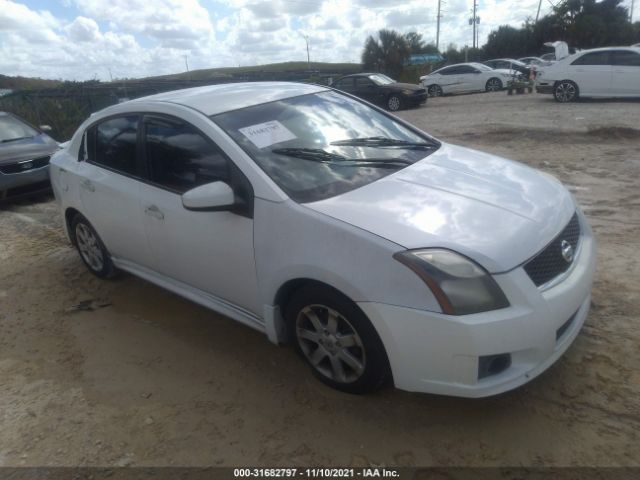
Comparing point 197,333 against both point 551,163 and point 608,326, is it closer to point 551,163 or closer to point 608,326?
point 608,326

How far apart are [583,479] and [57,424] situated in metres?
2.72

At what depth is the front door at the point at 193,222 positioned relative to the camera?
10.1 feet

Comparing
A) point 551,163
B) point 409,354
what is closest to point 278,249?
point 409,354

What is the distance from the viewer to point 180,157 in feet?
11.3

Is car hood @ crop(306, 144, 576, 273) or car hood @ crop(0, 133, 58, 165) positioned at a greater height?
car hood @ crop(306, 144, 576, 273)

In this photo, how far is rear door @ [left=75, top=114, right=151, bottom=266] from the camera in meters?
3.84

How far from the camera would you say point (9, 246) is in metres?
6.19

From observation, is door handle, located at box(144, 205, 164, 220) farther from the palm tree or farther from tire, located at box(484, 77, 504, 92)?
the palm tree

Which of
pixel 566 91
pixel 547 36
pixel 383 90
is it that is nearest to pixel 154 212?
pixel 566 91

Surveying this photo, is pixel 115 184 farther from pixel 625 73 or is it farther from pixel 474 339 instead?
pixel 625 73

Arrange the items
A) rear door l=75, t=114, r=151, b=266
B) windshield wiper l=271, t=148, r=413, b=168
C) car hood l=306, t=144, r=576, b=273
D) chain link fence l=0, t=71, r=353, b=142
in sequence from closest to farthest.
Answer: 1. car hood l=306, t=144, r=576, b=273
2. windshield wiper l=271, t=148, r=413, b=168
3. rear door l=75, t=114, r=151, b=266
4. chain link fence l=0, t=71, r=353, b=142

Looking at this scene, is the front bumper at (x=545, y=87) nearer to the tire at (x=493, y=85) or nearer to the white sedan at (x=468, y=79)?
the white sedan at (x=468, y=79)

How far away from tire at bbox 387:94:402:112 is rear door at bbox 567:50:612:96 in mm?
5777

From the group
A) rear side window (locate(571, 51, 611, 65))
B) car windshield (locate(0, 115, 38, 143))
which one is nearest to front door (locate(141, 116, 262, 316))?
car windshield (locate(0, 115, 38, 143))
